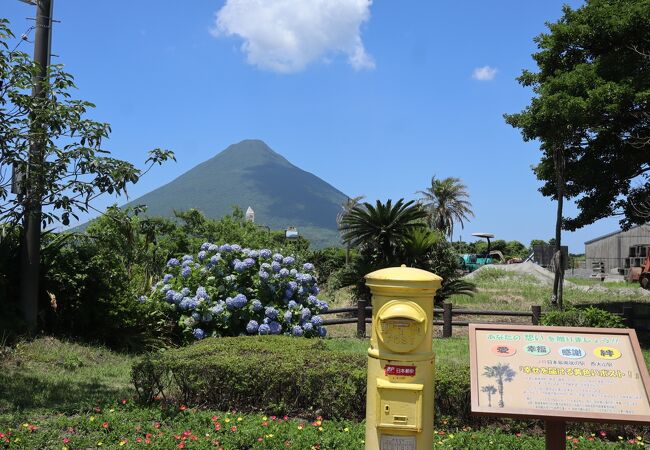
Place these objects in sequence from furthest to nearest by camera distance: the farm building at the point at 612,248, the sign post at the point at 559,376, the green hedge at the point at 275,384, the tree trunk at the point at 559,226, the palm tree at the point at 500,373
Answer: the farm building at the point at 612,248, the tree trunk at the point at 559,226, the green hedge at the point at 275,384, the palm tree at the point at 500,373, the sign post at the point at 559,376

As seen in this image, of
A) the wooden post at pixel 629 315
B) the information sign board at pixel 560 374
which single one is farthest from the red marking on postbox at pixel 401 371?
the wooden post at pixel 629 315

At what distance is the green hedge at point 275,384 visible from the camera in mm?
6074

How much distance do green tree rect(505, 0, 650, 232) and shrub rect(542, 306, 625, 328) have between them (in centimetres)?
457

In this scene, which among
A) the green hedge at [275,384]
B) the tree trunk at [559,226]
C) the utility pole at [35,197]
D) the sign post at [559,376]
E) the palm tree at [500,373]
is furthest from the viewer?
the tree trunk at [559,226]

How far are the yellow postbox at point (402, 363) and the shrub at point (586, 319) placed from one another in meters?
7.17

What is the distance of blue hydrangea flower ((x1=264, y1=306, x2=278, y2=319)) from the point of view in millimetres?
10016

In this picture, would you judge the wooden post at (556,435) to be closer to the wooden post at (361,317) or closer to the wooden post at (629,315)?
the wooden post at (629,315)

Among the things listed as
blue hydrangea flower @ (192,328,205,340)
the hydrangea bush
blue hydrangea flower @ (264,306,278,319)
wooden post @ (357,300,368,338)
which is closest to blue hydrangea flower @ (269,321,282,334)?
the hydrangea bush

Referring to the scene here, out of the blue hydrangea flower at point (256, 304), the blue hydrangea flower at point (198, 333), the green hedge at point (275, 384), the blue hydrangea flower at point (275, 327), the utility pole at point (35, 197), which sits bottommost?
the green hedge at point (275, 384)

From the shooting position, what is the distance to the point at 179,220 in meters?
25.6

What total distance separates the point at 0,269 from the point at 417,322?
8240 mm

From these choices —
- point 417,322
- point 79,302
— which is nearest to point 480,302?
point 79,302

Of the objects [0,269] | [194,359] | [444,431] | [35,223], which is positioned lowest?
[444,431]

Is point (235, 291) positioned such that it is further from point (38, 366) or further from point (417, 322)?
point (417, 322)
